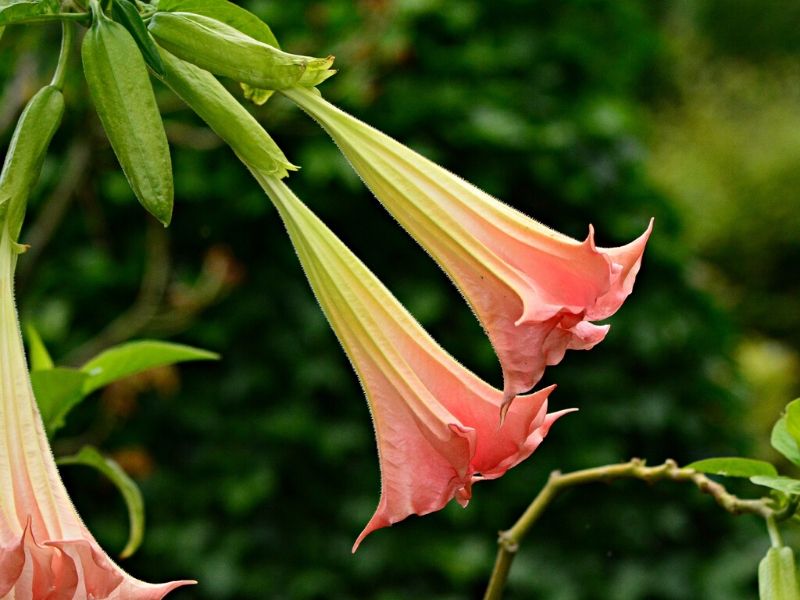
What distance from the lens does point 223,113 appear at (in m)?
0.54

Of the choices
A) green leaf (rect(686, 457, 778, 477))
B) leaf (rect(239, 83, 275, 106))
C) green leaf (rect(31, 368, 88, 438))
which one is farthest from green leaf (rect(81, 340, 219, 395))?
green leaf (rect(686, 457, 778, 477))

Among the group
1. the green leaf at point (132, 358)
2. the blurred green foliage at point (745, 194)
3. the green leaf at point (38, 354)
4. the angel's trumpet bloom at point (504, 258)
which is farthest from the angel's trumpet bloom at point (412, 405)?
the blurred green foliage at point (745, 194)

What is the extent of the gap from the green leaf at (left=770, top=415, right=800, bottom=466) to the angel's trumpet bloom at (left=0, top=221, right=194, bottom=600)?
0.37m

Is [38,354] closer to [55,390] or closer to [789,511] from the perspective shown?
[55,390]

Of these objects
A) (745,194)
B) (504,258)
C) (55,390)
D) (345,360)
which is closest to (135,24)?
(504,258)

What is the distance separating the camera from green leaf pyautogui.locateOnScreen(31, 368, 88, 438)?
2.47 ft

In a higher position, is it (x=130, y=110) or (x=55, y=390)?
(x=130, y=110)

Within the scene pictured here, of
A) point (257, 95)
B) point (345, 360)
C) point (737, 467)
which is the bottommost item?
point (345, 360)

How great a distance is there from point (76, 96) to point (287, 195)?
5.06 feet

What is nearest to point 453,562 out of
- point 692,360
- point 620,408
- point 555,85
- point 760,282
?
point 620,408

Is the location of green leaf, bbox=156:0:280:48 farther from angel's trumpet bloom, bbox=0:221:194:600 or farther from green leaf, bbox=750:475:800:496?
green leaf, bbox=750:475:800:496

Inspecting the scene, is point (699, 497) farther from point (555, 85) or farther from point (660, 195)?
point (555, 85)

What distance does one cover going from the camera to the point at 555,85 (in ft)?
8.13

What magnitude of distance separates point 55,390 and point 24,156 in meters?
0.27
